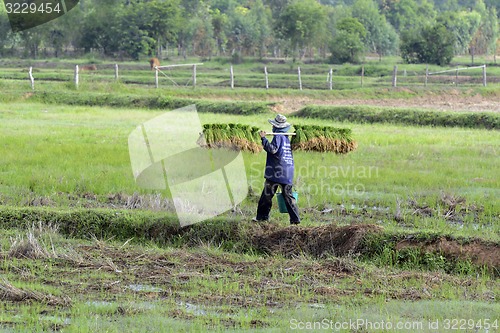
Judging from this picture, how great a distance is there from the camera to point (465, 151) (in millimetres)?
16266

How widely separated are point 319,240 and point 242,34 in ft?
158

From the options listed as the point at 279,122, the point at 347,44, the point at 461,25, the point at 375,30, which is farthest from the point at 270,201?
the point at 375,30

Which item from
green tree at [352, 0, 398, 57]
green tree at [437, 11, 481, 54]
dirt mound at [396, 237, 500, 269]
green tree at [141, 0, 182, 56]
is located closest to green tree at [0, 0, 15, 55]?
green tree at [141, 0, 182, 56]

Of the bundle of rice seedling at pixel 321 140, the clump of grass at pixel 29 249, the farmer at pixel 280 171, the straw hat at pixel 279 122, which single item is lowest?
the bundle of rice seedling at pixel 321 140

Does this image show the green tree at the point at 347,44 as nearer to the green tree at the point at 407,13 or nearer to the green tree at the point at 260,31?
the green tree at the point at 260,31

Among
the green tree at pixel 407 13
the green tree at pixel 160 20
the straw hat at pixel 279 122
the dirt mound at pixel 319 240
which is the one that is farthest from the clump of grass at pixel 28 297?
the green tree at pixel 407 13

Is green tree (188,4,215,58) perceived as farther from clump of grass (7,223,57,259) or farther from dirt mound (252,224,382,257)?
clump of grass (7,223,57,259)

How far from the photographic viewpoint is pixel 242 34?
56375 millimetres

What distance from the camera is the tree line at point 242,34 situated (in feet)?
156

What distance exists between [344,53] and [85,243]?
40.2 m

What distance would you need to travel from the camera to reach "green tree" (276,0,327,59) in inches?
1986

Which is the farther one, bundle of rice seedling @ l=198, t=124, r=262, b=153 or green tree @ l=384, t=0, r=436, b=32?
green tree @ l=384, t=0, r=436, b=32

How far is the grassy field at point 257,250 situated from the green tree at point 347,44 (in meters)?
32.5

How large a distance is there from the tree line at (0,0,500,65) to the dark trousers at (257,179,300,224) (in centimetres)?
3624
